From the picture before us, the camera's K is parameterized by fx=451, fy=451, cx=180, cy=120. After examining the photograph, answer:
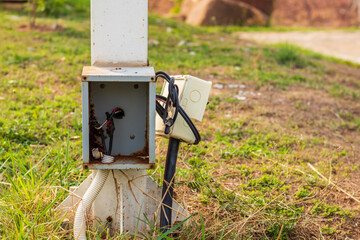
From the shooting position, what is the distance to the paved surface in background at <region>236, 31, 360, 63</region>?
→ 8.02 metres

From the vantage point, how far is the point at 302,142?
366 centimetres

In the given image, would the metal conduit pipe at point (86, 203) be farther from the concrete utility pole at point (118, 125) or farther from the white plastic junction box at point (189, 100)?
the white plastic junction box at point (189, 100)

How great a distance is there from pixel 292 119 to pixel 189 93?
7.30 feet

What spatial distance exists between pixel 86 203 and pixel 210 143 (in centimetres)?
151

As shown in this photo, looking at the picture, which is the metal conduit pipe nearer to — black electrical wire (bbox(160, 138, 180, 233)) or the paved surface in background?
black electrical wire (bbox(160, 138, 180, 233))

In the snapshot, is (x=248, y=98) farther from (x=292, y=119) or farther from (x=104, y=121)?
(x=104, y=121)

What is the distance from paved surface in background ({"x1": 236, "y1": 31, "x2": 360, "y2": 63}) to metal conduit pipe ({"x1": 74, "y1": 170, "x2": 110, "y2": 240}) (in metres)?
6.02

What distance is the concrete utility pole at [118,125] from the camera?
2.07m

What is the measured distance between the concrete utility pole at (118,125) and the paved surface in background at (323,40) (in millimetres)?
5815

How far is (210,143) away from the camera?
3.50 m

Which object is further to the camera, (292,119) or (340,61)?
(340,61)

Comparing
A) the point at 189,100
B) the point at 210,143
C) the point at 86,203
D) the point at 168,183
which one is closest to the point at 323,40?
the point at 210,143

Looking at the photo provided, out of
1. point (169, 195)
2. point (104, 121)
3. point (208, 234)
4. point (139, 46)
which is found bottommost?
point (208, 234)

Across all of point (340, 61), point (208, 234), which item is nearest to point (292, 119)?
point (208, 234)
